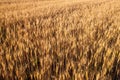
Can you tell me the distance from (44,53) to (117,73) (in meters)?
0.93

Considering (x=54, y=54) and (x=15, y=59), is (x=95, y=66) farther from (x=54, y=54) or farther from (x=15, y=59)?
(x=15, y=59)

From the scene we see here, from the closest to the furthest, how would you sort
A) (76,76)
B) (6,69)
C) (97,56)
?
(76,76) < (6,69) < (97,56)

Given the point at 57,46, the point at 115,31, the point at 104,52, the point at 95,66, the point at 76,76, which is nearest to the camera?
the point at 76,76

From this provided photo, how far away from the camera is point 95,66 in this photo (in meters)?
2.10

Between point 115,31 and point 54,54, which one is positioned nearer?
point 54,54

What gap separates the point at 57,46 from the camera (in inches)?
106

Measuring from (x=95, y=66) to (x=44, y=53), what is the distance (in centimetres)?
69

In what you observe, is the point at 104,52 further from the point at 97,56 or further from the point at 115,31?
the point at 115,31

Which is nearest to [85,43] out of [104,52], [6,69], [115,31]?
[104,52]

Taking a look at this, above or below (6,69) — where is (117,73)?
below

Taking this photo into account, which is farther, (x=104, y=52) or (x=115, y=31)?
(x=115, y=31)

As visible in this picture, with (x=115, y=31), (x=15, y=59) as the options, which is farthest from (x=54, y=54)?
(x=115, y=31)

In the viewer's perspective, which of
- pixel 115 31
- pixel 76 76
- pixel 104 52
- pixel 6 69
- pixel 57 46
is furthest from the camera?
pixel 115 31

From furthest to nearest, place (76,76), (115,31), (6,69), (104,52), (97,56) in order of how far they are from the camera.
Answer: (115,31), (104,52), (97,56), (6,69), (76,76)
